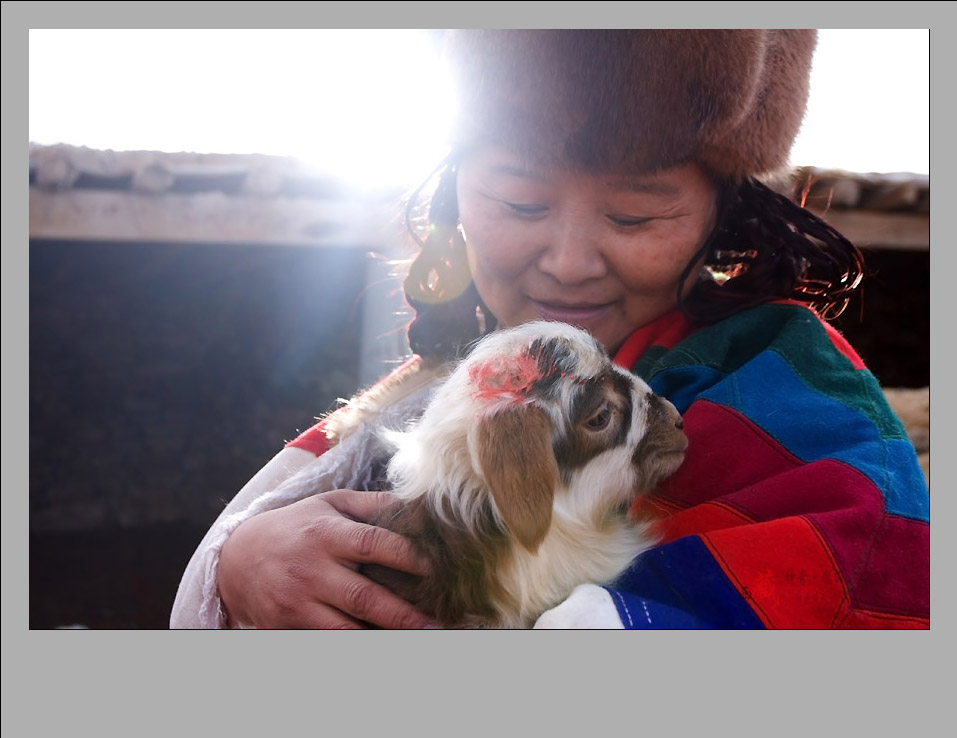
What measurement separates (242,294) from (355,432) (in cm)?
325

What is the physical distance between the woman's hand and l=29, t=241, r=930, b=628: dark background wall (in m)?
1.76

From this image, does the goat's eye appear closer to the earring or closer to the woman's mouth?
the woman's mouth

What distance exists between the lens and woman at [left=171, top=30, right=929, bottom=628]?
1.32 metres

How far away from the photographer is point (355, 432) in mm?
1802

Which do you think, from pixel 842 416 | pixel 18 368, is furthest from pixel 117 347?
pixel 842 416

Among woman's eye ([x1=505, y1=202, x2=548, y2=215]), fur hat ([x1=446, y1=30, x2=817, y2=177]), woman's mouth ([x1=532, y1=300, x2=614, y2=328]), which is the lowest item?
woman's mouth ([x1=532, y1=300, x2=614, y2=328])

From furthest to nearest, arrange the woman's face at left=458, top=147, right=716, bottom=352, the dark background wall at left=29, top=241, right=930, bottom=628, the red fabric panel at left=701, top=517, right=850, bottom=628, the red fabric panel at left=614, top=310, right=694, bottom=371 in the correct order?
the dark background wall at left=29, top=241, right=930, bottom=628, the red fabric panel at left=614, top=310, right=694, bottom=371, the woman's face at left=458, top=147, right=716, bottom=352, the red fabric panel at left=701, top=517, right=850, bottom=628

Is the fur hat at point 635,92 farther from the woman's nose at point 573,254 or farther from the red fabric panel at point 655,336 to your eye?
the red fabric panel at point 655,336

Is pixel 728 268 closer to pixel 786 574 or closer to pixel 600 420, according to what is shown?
pixel 600 420

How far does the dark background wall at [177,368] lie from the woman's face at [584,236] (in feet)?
6.74

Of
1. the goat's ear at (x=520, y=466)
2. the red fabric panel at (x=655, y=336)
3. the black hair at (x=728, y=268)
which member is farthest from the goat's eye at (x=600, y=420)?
the black hair at (x=728, y=268)

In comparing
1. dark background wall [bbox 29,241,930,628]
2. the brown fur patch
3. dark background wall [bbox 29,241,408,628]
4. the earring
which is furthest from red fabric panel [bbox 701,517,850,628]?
dark background wall [bbox 29,241,408,628]

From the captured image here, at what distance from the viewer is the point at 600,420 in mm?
1464

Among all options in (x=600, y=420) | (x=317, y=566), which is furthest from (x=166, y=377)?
(x=600, y=420)
